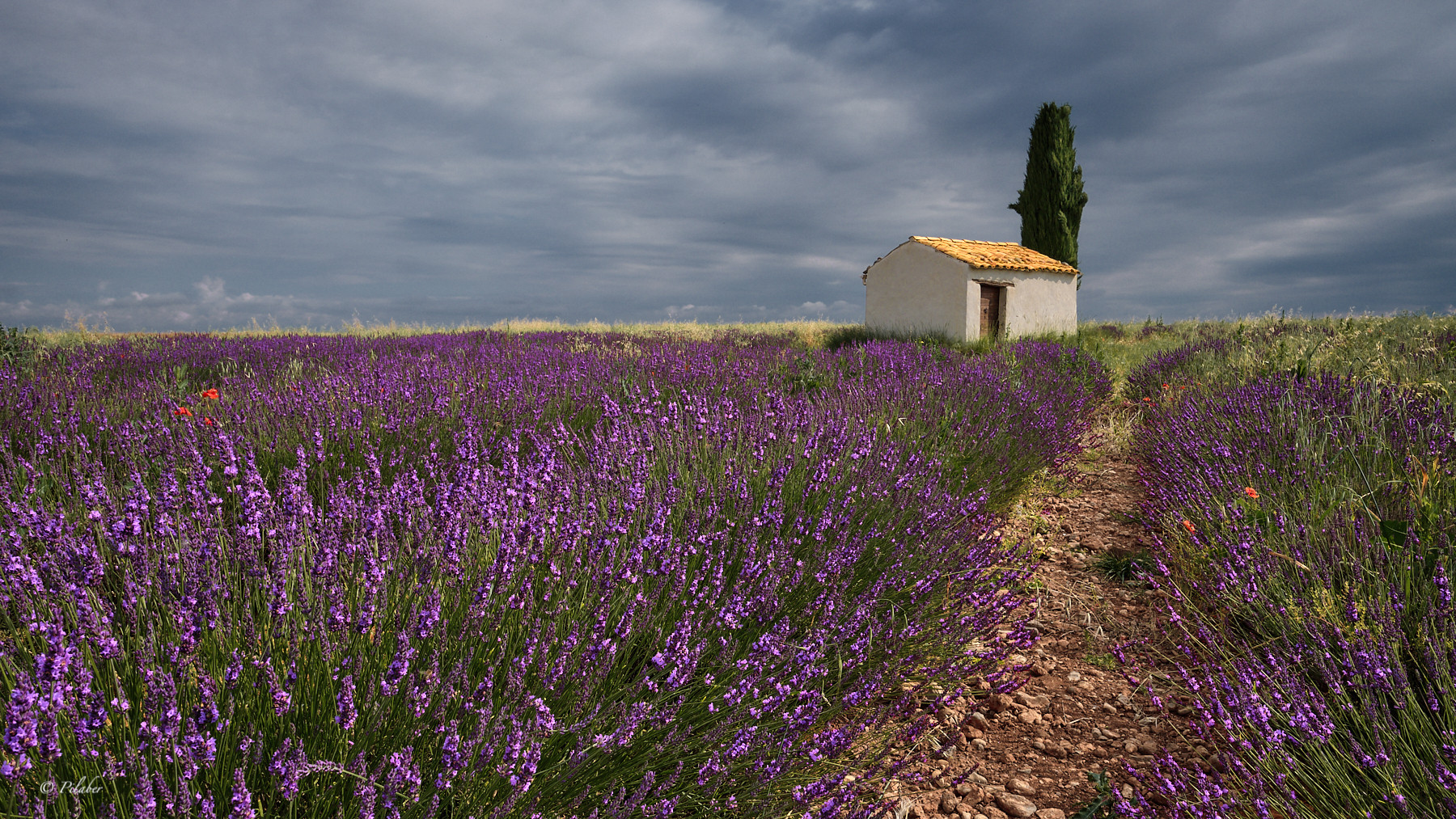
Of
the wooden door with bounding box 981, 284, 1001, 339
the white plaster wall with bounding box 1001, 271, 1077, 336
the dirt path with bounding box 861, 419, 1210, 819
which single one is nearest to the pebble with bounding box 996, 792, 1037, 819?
the dirt path with bounding box 861, 419, 1210, 819

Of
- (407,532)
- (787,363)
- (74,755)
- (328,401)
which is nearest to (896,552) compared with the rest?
(407,532)

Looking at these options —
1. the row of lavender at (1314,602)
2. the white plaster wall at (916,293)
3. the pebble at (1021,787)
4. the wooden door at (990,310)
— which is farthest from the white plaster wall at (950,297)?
the pebble at (1021,787)

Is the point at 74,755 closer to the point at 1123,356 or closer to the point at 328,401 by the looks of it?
the point at 328,401

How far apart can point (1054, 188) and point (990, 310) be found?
7493 millimetres

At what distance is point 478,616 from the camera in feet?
4.94

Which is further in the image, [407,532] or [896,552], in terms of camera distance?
[896,552]

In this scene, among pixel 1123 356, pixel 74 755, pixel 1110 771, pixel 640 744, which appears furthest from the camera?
pixel 1123 356

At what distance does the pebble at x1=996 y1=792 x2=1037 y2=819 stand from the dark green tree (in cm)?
2071

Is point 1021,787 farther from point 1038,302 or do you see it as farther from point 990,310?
point 1038,302

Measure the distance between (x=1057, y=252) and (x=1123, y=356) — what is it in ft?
28.3

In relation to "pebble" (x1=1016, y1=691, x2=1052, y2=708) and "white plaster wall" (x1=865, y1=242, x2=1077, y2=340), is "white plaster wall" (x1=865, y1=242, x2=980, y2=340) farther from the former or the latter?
"pebble" (x1=1016, y1=691, x2=1052, y2=708)

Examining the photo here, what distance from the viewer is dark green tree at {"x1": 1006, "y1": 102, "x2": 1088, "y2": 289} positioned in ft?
66.2

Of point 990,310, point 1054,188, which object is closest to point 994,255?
point 990,310

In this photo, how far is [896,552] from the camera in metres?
2.54
